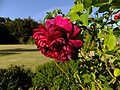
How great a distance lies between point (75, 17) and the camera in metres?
1.63

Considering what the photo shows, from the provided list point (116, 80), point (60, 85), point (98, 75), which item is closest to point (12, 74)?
point (60, 85)

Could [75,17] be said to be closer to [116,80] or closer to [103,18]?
[103,18]

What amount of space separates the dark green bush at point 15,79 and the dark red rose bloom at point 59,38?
14.8ft

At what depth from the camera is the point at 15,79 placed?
6641 mm

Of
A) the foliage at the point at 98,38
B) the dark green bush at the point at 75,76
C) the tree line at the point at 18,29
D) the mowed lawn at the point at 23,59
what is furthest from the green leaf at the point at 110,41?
the tree line at the point at 18,29

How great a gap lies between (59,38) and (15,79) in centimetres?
512

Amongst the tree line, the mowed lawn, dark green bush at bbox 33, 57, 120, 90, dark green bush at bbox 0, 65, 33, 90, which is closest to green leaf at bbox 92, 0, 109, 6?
dark green bush at bbox 33, 57, 120, 90

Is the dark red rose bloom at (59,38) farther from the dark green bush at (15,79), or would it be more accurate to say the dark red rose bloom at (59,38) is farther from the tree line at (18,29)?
the tree line at (18,29)

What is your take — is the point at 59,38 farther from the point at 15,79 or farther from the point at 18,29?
the point at 18,29

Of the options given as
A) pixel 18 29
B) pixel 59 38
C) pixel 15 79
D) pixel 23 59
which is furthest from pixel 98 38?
pixel 18 29

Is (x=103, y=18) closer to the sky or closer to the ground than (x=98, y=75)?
closer to the sky

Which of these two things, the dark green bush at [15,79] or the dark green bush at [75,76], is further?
the dark green bush at [15,79]

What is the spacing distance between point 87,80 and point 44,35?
0.91 m

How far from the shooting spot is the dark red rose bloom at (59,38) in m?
1.65
